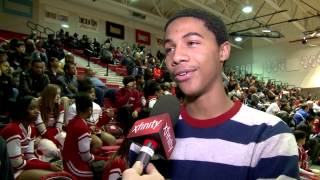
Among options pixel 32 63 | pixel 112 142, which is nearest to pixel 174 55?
pixel 112 142

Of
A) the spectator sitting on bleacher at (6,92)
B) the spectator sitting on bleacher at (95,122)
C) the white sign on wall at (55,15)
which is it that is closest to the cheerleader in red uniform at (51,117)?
the spectator sitting on bleacher at (95,122)

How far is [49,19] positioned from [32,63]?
8923mm

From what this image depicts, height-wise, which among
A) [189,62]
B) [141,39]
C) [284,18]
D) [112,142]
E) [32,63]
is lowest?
[112,142]

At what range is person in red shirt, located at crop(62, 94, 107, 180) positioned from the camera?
3.76 meters

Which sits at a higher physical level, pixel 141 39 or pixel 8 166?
pixel 141 39

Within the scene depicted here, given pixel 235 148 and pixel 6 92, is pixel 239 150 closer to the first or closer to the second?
pixel 235 148

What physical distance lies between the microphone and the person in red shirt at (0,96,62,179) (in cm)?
224

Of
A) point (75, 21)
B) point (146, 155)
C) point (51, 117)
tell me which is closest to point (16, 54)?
point (51, 117)

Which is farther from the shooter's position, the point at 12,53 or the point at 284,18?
the point at 284,18

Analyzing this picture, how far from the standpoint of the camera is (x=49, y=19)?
1548 centimetres

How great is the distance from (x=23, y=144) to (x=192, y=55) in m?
3.03

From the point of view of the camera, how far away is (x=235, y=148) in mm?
1111

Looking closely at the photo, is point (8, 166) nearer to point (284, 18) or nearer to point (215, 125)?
point (215, 125)

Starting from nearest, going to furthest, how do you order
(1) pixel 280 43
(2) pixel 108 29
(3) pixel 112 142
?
(3) pixel 112 142
(2) pixel 108 29
(1) pixel 280 43
